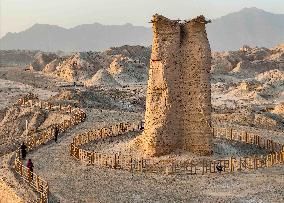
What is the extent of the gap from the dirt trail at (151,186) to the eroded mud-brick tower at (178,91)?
142 inches

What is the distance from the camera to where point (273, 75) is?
106375 millimetres

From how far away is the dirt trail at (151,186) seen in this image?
26.1m

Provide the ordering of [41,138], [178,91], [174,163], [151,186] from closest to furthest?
1. [151,186]
2. [174,163]
3. [178,91]
4. [41,138]

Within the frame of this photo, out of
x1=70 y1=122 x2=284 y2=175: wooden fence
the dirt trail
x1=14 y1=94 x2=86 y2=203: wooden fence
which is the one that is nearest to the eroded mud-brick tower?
x1=70 y1=122 x2=284 y2=175: wooden fence

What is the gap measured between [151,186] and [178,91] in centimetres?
760

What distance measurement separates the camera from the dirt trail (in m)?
26.1

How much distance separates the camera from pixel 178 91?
3316 centimetres

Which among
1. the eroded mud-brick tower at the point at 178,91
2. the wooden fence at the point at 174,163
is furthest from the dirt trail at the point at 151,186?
the eroded mud-brick tower at the point at 178,91

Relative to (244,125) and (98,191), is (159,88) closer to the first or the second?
(98,191)

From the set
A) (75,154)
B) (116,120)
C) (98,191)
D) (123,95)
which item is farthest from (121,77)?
(98,191)

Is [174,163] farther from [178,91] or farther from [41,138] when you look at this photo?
[41,138]

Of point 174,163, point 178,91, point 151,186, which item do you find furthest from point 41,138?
point 151,186

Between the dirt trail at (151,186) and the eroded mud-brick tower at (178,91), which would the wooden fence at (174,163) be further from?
the eroded mud-brick tower at (178,91)

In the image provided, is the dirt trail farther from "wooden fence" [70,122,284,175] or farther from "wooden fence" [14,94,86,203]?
"wooden fence" [14,94,86,203]
